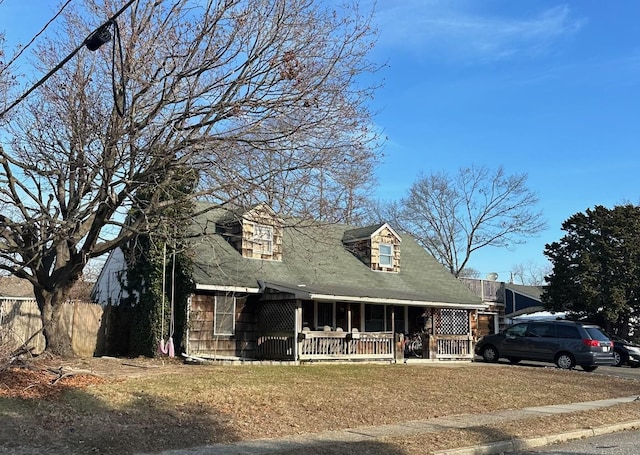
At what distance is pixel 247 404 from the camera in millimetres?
10875

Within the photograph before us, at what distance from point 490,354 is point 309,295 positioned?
9253mm

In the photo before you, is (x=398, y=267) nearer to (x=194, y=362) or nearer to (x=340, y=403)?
(x=194, y=362)

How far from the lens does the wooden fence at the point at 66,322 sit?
19000mm

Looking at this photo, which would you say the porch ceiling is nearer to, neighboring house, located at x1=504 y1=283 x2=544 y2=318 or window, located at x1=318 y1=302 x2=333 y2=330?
window, located at x1=318 y1=302 x2=333 y2=330

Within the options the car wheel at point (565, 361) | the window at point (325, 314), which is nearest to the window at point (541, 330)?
the car wheel at point (565, 361)

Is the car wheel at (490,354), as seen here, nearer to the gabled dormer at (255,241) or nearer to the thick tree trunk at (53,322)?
the gabled dormer at (255,241)

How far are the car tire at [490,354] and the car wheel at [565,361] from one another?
2.57 meters

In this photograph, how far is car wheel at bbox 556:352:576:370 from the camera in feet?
73.0

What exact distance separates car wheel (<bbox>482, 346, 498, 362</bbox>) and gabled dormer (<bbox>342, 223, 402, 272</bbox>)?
481 centimetres

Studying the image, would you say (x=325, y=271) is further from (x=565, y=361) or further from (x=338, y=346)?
(x=565, y=361)

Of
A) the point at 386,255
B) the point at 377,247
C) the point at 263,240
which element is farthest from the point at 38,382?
the point at 386,255

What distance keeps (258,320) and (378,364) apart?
434cm

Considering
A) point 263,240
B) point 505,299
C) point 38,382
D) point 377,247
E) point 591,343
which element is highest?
point 377,247

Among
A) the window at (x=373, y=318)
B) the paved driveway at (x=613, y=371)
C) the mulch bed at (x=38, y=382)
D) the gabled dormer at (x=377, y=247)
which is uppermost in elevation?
the gabled dormer at (x=377, y=247)
